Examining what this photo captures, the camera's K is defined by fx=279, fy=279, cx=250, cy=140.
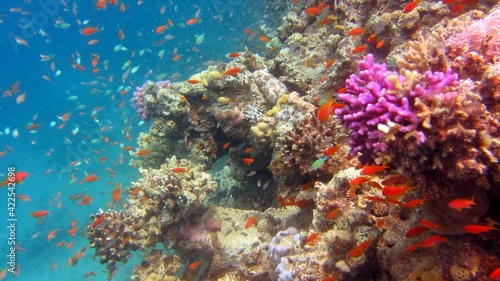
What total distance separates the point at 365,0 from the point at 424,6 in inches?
76.4

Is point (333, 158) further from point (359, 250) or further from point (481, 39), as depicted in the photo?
point (481, 39)

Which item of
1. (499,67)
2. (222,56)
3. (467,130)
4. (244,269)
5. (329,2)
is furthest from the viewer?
(222,56)

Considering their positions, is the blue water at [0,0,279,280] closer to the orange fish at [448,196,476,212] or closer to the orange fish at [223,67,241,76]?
the orange fish at [223,67,241,76]

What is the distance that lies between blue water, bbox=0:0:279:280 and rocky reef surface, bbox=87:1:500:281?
16.9 meters

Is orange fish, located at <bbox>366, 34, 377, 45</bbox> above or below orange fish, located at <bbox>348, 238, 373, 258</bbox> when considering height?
above

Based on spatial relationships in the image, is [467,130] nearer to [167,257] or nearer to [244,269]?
[244,269]

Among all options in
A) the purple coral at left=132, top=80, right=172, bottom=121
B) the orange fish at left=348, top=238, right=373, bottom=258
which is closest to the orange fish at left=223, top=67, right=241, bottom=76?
the purple coral at left=132, top=80, right=172, bottom=121

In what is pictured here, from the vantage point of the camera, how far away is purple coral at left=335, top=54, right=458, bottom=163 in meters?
2.44

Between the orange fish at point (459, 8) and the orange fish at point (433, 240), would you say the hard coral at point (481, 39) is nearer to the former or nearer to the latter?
the orange fish at point (433, 240)

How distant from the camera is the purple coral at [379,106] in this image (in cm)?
244

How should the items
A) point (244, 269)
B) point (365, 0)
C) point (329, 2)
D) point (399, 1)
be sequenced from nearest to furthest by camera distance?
point (244, 269) → point (399, 1) → point (365, 0) → point (329, 2)

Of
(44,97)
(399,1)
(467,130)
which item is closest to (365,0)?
(399,1)

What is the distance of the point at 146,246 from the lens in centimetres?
670

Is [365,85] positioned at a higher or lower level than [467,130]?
higher
